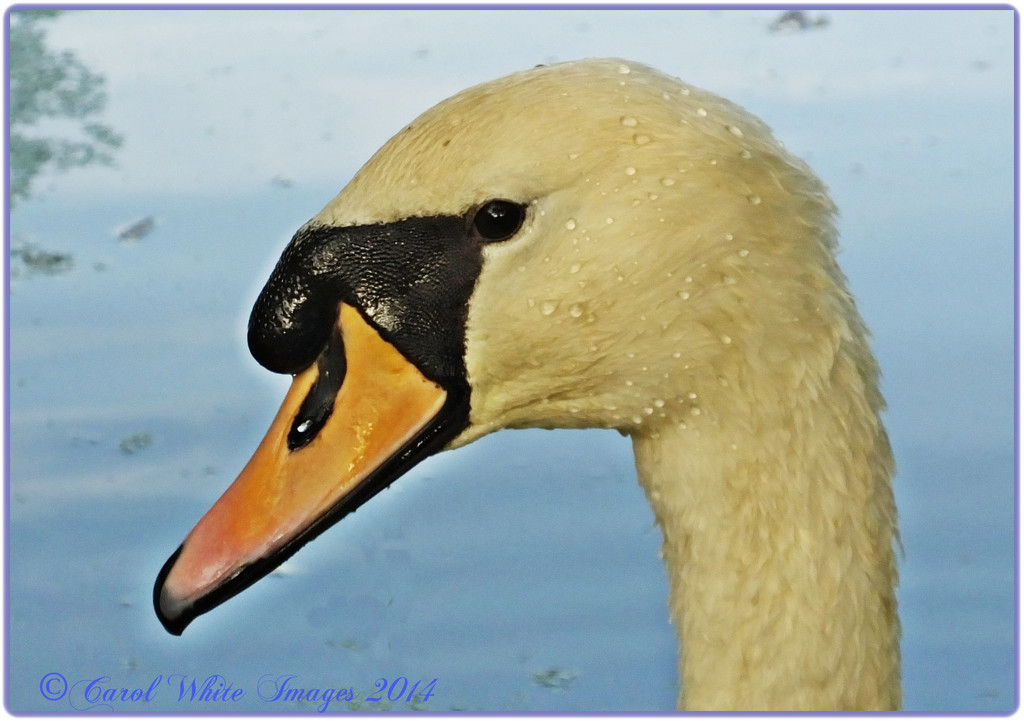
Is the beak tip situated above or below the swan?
below

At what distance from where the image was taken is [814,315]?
7.89 ft

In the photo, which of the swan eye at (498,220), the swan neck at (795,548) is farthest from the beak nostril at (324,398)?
the swan neck at (795,548)

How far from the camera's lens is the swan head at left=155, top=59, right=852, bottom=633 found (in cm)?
237

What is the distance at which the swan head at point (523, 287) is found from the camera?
2.37 m

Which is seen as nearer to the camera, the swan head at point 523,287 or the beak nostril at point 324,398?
the swan head at point 523,287

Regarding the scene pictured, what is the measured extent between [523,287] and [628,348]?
216mm

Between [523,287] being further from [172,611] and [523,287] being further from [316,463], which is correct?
[172,611]

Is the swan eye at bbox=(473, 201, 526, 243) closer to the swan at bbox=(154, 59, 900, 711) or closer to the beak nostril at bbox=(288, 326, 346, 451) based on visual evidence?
the swan at bbox=(154, 59, 900, 711)

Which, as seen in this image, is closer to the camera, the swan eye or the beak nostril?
the swan eye

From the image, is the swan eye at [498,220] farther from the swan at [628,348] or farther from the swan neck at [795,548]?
the swan neck at [795,548]

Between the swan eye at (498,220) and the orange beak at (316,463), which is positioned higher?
the swan eye at (498,220)

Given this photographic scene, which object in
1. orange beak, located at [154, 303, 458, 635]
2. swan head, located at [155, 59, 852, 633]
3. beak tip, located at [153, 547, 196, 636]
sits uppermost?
swan head, located at [155, 59, 852, 633]

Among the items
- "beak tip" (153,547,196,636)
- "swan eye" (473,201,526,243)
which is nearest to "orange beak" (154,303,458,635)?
"beak tip" (153,547,196,636)

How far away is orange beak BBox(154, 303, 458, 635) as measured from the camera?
95.2 inches
